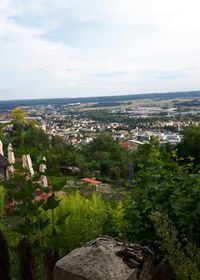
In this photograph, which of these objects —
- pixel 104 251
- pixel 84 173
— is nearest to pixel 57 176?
pixel 104 251

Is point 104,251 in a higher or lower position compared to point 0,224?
higher

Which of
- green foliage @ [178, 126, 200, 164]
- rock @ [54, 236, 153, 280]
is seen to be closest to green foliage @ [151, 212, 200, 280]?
rock @ [54, 236, 153, 280]

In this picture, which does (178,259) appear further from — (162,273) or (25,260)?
(25,260)

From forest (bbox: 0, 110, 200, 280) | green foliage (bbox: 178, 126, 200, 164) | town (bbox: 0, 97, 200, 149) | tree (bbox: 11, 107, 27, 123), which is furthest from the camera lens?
town (bbox: 0, 97, 200, 149)

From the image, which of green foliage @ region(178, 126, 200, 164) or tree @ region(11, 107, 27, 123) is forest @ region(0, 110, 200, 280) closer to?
tree @ region(11, 107, 27, 123)

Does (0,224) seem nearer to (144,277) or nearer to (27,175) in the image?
(27,175)

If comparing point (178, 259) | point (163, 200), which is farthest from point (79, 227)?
point (178, 259)
